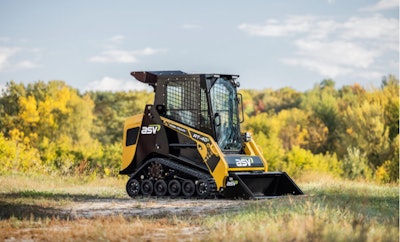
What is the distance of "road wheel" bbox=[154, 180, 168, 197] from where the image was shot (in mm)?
18984

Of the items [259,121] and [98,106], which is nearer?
[259,121]

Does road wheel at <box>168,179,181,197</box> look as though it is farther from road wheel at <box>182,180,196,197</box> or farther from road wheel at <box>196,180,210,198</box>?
road wheel at <box>196,180,210,198</box>

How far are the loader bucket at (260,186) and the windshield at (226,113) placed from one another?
3.84ft

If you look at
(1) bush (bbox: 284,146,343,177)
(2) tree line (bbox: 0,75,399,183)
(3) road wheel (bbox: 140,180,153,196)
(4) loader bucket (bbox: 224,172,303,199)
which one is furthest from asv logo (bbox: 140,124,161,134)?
(1) bush (bbox: 284,146,343,177)

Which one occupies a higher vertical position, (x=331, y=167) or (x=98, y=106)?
(x=98, y=106)

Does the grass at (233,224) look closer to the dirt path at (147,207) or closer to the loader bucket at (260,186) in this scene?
the dirt path at (147,207)

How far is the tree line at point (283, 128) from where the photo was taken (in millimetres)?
54969

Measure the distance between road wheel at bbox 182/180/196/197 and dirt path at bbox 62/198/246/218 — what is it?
54cm

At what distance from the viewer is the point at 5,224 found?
42.6ft

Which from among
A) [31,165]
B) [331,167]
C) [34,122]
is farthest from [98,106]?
[31,165]

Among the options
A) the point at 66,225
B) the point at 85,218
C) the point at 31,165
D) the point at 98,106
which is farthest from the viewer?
the point at 98,106

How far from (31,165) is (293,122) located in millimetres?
56728

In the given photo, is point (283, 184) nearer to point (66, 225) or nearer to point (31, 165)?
point (66, 225)

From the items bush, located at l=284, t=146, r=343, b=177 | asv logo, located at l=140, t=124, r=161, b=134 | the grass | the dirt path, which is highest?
asv logo, located at l=140, t=124, r=161, b=134
